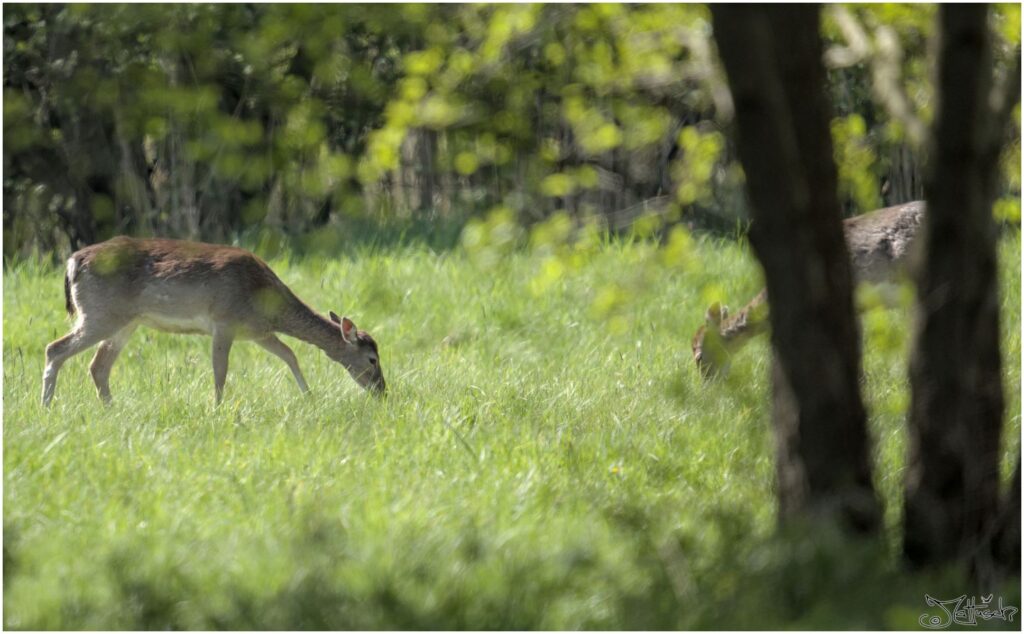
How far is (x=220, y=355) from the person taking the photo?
9453 mm

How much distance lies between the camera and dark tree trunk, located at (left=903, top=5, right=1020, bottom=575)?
14.7 feet

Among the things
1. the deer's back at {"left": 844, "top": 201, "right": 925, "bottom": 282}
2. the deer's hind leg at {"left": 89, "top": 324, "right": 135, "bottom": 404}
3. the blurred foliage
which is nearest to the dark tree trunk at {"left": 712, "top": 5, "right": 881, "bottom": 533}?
Result: the blurred foliage

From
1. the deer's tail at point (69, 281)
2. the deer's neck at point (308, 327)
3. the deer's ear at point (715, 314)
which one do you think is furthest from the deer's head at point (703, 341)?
the deer's tail at point (69, 281)

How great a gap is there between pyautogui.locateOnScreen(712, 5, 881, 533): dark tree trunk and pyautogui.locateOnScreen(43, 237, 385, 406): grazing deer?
497 centimetres

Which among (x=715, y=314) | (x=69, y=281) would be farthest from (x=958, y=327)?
(x=69, y=281)

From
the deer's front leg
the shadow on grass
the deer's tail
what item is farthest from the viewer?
the deer's tail

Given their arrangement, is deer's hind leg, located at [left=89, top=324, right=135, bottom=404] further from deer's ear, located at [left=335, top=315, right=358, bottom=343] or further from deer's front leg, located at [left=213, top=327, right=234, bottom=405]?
deer's ear, located at [left=335, top=315, right=358, bottom=343]

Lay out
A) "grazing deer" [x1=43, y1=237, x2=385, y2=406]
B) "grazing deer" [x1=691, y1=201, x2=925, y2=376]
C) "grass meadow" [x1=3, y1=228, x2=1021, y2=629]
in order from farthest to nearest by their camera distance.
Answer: "grazing deer" [x1=691, y1=201, x2=925, y2=376] < "grazing deer" [x1=43, y1=237, x2=385, y2=406] < "grass meadow" [x1=3, y1=228, x2=1021, y2=629]

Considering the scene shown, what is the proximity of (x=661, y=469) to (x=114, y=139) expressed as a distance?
11.9m

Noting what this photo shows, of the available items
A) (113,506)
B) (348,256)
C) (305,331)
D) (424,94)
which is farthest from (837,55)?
(348,256)

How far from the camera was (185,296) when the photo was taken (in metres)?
9.75

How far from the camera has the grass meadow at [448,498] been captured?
455 cm

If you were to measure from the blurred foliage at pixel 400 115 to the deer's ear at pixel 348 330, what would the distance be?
97 cm

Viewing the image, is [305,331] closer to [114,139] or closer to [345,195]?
[345,195]
